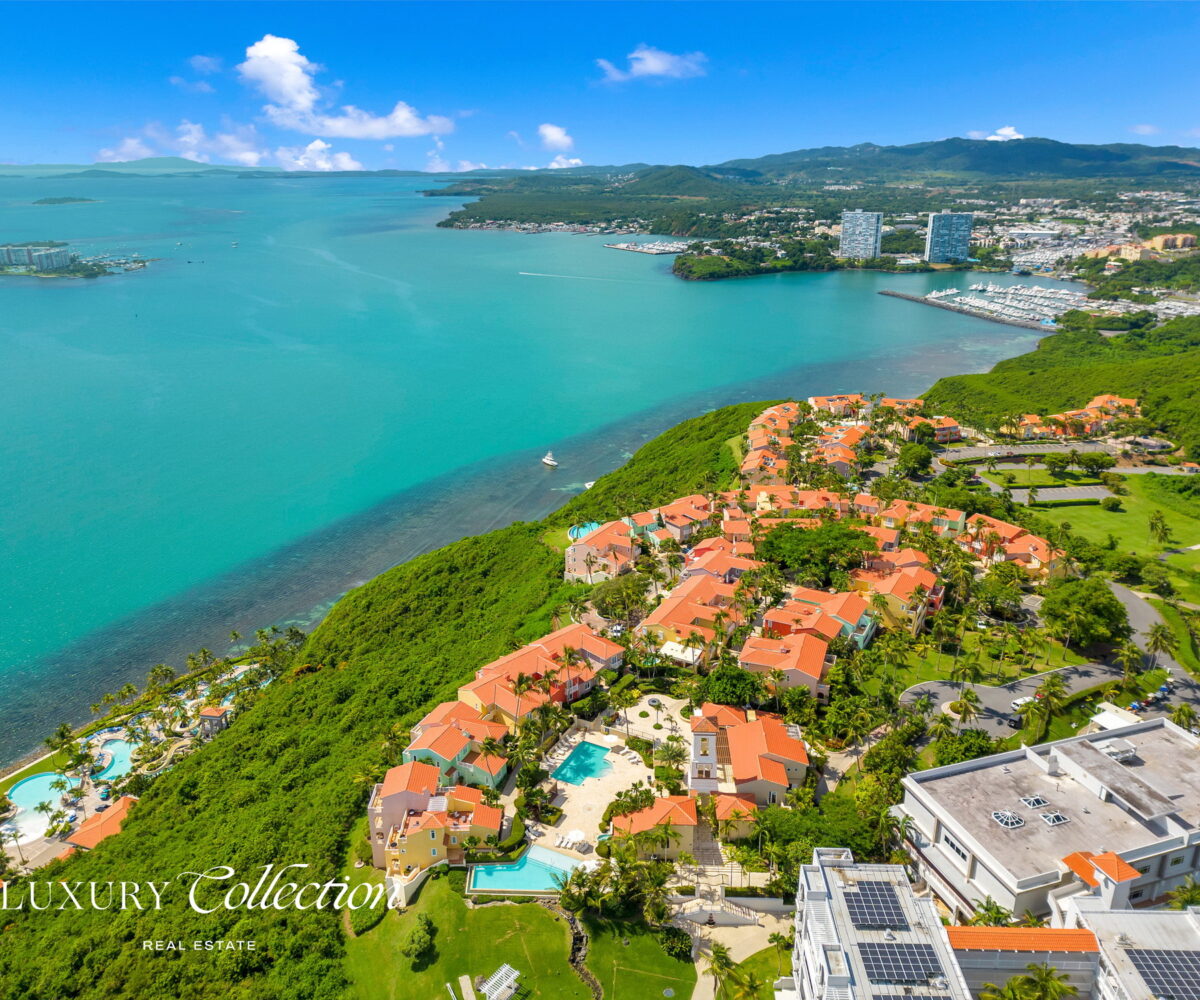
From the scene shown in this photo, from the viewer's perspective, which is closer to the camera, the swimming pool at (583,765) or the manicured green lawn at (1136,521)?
the swimming pool at (583,765)

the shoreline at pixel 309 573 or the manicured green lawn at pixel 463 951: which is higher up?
the manicured green lawn at pixel 463 951

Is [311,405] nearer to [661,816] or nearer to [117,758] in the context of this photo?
[117,758]

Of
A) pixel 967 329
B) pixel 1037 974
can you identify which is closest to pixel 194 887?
pixel 1037 974

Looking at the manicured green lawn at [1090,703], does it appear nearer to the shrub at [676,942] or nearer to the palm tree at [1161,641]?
the palm tree at [1161,641]

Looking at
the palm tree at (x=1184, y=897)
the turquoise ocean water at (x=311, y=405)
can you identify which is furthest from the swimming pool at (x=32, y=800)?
the palm tree at (x=1184, y=897)

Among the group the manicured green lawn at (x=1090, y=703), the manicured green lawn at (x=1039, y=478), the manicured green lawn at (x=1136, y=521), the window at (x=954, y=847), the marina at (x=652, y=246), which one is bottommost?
the manicured green lawn at (x=1136, y=521)

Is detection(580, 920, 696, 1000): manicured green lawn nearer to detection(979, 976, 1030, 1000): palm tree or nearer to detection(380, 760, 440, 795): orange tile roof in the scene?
detection(380, 760, 440, 795): orange tile roof

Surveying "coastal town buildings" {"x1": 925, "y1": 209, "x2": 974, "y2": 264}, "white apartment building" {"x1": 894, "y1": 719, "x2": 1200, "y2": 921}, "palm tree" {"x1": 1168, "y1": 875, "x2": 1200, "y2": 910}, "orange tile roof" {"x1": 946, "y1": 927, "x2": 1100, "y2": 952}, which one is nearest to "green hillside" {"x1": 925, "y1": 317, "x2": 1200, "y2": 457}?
"white apartment building" {"x1": 894, "y1": 719, "x2": 1200, "y2": 921}
